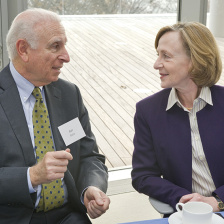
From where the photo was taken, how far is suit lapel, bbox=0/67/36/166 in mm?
2271

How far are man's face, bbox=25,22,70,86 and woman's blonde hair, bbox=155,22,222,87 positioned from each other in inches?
24.0

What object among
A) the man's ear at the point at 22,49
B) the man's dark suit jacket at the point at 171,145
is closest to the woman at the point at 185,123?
the man's dark suit jacket at the point at 171,145

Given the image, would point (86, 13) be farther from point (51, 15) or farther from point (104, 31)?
point (51, 15)

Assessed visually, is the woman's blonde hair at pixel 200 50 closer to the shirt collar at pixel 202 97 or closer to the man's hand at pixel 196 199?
the shirt collar at pixel 202 97

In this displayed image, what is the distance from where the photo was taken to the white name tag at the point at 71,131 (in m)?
2.42

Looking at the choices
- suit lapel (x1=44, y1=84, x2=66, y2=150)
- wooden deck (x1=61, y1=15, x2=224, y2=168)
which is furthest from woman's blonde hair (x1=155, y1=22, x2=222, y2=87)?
wooden deck (x1=61, y1=15, x2=224, y2=168)

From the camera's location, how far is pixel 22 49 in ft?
7.73

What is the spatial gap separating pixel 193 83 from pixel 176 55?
190 millimetres

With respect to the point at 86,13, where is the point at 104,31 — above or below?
below

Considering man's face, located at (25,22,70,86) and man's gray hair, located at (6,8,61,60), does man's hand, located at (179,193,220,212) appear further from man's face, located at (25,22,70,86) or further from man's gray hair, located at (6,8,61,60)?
man's gray hair, located at (6,8,61,60)

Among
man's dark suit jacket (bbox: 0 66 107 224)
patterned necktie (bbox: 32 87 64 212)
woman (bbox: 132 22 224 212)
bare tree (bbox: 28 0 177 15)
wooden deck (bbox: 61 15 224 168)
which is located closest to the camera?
man's dark suit jacket (bbox: 0 66 107 224)

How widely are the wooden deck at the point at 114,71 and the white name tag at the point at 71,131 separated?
1848 mm

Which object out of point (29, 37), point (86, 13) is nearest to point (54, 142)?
point (29, 37)

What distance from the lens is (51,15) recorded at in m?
2.39
